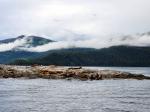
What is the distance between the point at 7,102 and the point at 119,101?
22.3 m

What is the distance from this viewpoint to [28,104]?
71.0 m

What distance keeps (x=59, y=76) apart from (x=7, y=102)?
82.2m

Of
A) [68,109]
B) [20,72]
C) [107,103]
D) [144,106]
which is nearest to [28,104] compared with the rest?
[68,109]

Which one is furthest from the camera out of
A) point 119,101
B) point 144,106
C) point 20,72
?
point 20,72

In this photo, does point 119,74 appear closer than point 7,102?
No

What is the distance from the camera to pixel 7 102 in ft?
240

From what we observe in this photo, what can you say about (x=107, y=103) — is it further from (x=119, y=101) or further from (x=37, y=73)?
(x=37, y=73)

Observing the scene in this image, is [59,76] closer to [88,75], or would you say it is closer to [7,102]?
[88,75]

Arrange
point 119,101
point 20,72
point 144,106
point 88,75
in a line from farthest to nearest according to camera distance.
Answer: point 20,72, point 88,75, point 119,101, point 144,106

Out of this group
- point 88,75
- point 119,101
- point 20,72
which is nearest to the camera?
point 119,101

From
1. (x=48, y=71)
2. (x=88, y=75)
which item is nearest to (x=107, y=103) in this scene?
(x=88, y=75)

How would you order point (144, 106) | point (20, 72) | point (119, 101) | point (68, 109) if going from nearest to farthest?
point (68, 109)
point (144, 106)
point (119, 101)
point (20, 72)

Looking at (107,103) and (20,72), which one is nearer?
(107,103)

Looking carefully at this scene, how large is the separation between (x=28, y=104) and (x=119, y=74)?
93234mm
